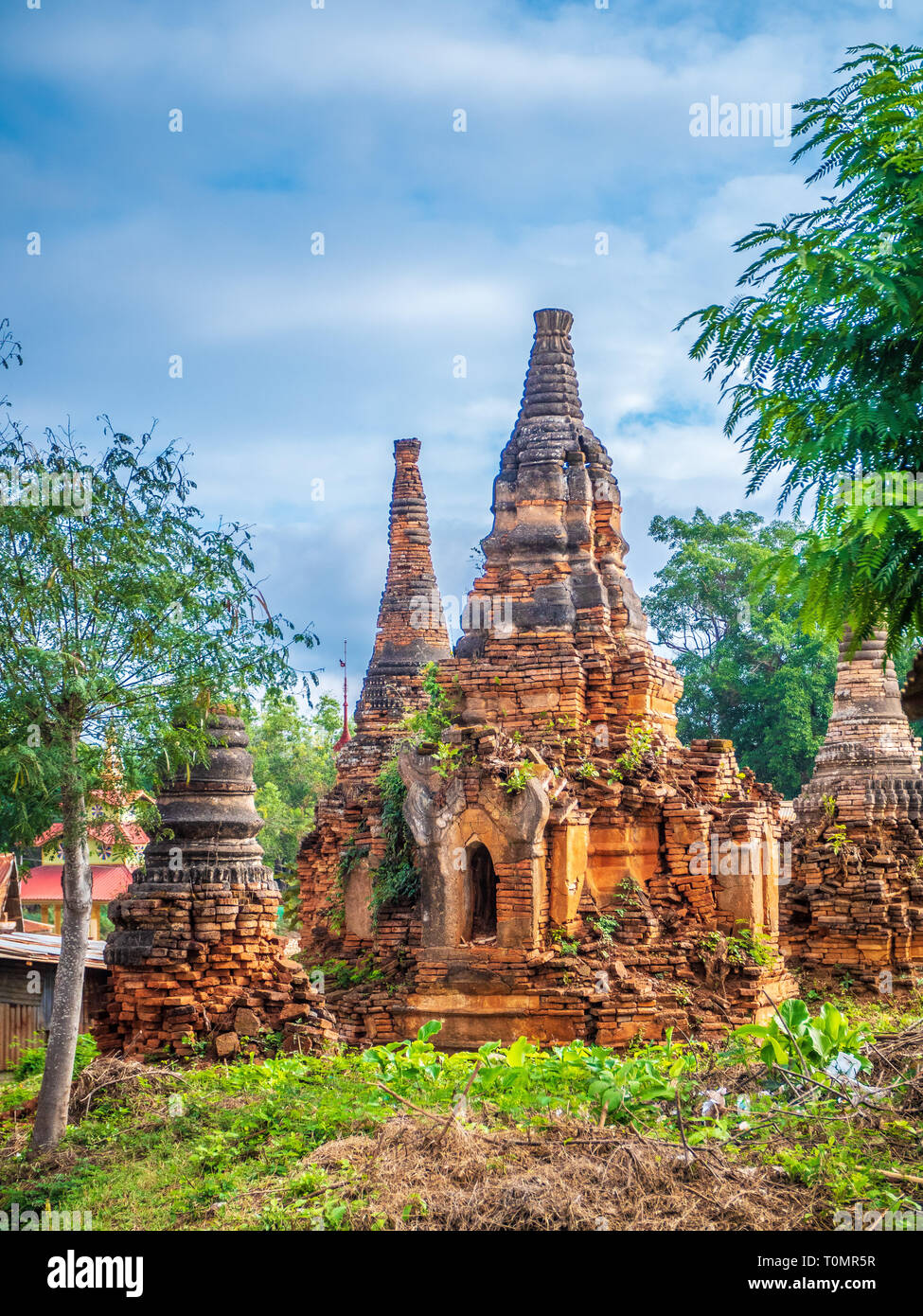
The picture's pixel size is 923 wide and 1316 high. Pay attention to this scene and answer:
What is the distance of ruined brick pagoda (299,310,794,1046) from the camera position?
45.6 ft

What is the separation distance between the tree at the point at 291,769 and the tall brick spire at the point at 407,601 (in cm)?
1729

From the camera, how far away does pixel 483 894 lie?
15.0 metres

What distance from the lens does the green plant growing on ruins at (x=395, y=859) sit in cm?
1512

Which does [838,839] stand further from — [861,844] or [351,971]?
[351,971]

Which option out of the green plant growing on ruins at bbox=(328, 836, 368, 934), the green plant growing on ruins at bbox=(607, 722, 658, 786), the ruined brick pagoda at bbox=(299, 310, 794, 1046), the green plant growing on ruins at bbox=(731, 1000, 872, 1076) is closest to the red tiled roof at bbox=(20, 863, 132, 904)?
the ruined brick pagoda at bbox=(299, 310, 794, 1046)

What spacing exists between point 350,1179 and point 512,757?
7.72 meters

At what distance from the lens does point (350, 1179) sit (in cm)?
718

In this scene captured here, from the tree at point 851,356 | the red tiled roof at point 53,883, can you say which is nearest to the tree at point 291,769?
the red tiled roof at point 53,883

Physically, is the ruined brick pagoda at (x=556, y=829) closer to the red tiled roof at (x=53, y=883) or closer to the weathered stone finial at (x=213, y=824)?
the weathered stone finial at (x=213, y=824)

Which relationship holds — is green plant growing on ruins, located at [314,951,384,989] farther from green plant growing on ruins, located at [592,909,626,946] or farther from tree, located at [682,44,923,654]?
tree, located at [682,44,923,654]

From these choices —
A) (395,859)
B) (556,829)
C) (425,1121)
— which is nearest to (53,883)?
(395,859)

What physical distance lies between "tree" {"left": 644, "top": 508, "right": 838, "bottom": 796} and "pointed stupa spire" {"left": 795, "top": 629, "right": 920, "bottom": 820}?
11.4m

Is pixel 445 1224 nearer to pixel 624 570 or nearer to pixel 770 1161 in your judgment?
pixel 770 1161
